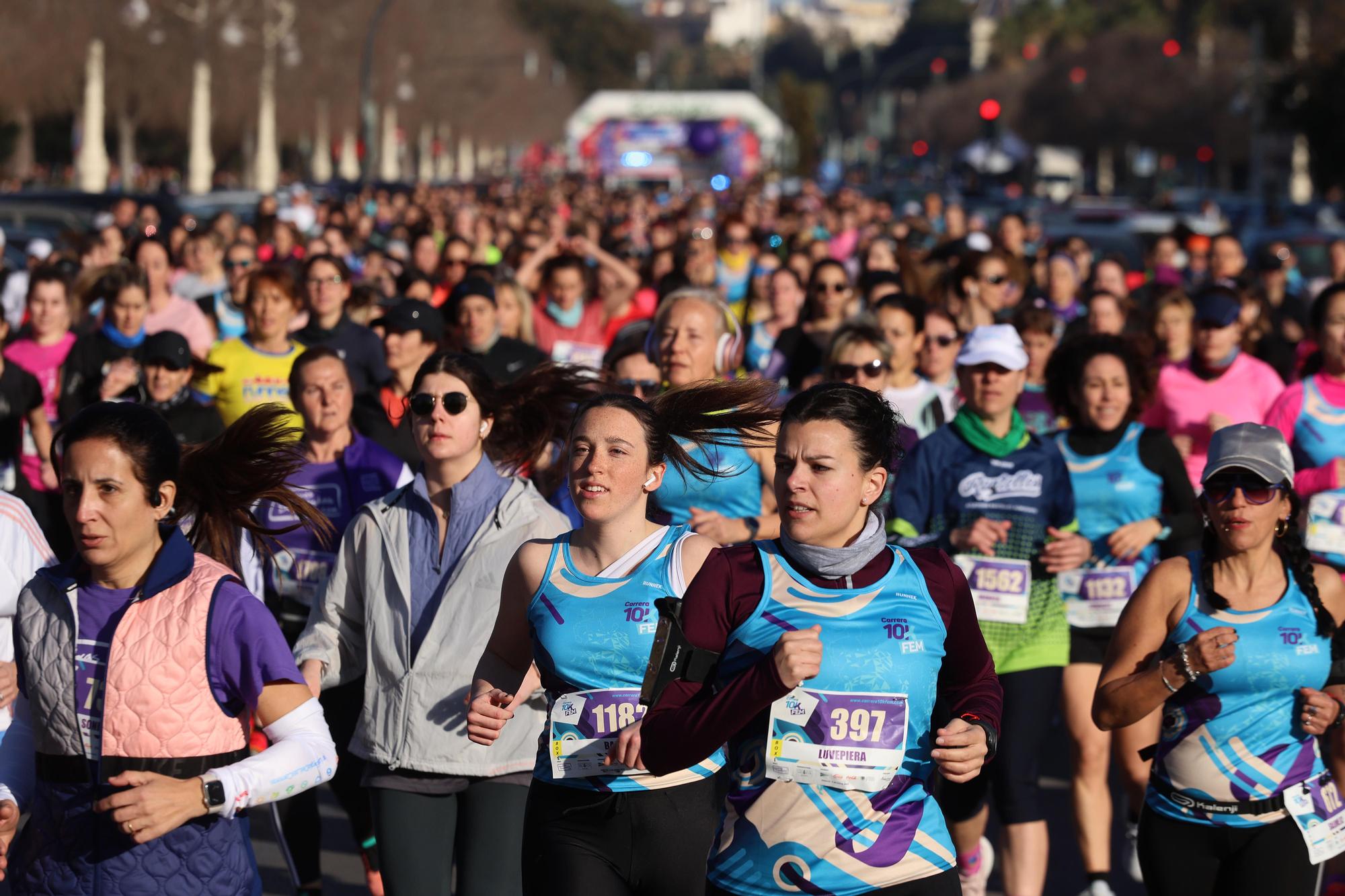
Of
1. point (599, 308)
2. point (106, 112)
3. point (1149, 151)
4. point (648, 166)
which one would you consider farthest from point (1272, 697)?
point (1149, 151)

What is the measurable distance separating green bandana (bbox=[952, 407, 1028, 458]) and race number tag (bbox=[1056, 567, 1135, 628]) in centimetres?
56

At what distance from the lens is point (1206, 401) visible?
7828 millimetres

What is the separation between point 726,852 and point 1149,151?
76.3 m

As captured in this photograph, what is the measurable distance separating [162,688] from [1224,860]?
8.11ft

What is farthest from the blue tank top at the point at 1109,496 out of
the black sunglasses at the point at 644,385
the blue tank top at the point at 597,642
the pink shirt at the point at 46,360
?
the pink shirt at the point at 46,360

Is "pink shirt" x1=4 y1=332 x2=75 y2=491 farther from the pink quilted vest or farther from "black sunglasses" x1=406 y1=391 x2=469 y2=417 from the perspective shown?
the pink quilted vest

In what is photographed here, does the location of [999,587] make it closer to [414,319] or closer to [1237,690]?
[1237,690]

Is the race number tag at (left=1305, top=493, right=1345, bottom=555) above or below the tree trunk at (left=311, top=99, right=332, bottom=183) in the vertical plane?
below

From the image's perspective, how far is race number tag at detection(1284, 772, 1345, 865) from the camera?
14.6 feet

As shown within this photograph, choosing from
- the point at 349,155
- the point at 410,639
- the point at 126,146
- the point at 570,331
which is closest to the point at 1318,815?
the point at 410,639

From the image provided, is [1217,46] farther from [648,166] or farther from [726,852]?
[726,852]

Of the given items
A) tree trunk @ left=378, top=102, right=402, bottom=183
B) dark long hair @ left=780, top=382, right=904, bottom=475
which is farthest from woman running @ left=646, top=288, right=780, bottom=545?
tree trunk @ left=378, top=102, right=402, bottom=183

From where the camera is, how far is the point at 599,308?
1117cm

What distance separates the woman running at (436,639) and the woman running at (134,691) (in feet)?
3.43
